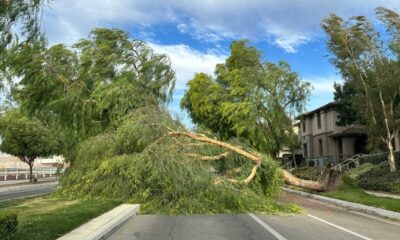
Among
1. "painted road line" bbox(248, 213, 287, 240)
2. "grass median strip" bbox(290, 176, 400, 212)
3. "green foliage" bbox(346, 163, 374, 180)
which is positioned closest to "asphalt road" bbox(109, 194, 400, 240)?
"painted road line" bbox(248, 213, 287, 240)

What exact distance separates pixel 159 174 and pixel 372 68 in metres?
20.5

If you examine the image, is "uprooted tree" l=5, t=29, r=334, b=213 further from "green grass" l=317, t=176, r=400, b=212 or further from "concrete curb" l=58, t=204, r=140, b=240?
"concrete curb" l=58, t=204, r=140, b=240

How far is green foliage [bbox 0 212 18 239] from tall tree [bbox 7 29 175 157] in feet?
54.0

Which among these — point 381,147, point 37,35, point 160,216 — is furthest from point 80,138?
point 381,147

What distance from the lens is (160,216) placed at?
17.9 metres

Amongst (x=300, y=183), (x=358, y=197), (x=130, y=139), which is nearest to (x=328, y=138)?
(x=300, y=183)

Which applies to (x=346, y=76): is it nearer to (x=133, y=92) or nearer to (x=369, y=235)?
(x=133, y=92)

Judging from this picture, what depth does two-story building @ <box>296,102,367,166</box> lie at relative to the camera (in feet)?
179

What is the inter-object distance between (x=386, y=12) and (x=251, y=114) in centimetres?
1346

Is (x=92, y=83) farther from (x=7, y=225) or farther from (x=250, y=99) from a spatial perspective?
(x=7, y=225)

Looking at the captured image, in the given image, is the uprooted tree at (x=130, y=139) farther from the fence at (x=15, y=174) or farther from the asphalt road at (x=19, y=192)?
the fence at (x=15, y=174)

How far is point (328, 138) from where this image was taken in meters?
60.1

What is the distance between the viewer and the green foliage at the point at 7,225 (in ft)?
31.8

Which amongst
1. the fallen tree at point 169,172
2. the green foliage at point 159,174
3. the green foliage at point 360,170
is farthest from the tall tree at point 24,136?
the green foliage at point 360,170
